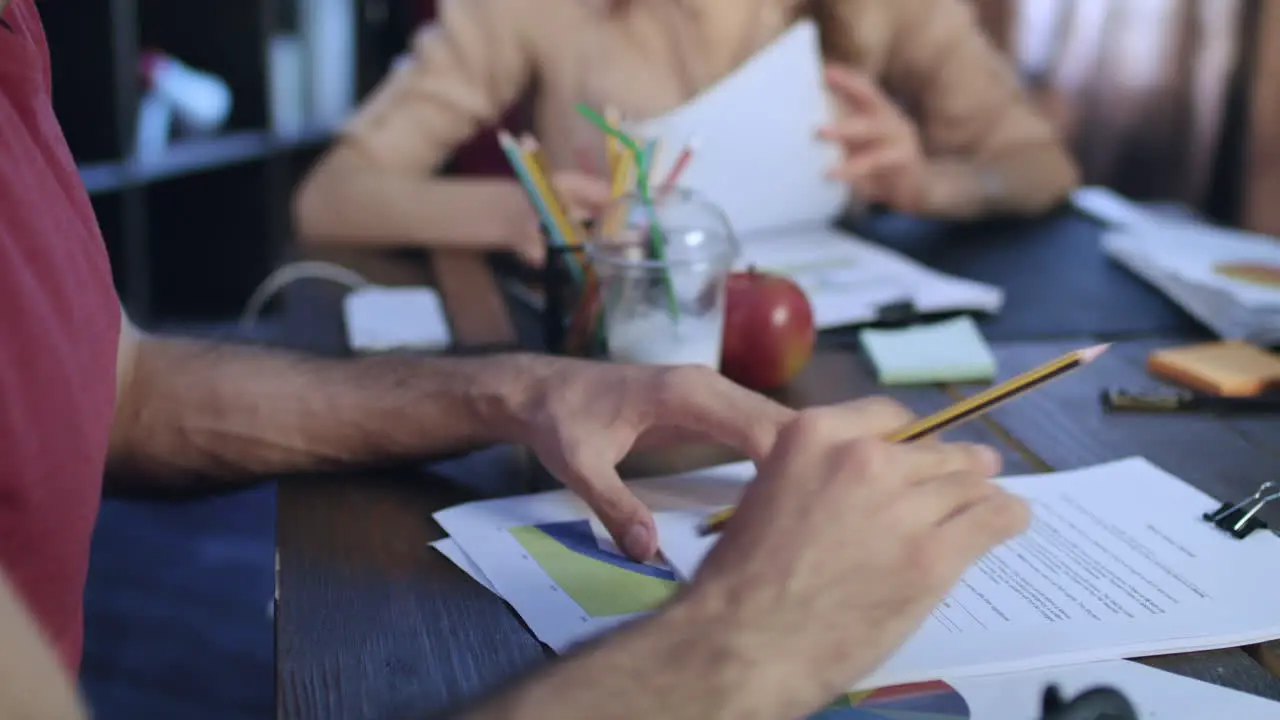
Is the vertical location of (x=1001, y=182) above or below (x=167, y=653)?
above

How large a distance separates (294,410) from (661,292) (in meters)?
0.26

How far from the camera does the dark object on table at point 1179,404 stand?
0.83 meters

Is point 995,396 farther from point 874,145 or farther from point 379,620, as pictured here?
point 874,145

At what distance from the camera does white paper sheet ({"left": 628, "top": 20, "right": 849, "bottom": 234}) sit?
3.93ft

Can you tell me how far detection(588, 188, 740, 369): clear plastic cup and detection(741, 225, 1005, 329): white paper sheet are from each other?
0.50ft

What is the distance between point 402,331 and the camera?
97 centimetres

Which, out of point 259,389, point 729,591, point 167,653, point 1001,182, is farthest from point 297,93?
point 729,591

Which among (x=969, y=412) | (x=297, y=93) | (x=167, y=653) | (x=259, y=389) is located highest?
(x=969, y=412)

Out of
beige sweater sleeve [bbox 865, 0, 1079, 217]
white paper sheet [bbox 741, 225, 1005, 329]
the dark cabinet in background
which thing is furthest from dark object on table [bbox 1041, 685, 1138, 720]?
the dark cabinet in background

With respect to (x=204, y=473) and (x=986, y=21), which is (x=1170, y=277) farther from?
(x=986, y=21)

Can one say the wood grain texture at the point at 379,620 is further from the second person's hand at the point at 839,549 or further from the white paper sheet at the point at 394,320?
the white paper sheet at the point at 394,320

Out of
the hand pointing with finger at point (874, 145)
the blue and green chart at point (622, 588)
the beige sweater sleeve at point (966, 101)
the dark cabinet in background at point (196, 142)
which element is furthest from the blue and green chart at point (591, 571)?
the dark cabinet in background at point (196, 142)

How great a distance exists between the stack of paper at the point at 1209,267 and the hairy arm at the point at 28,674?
36.0 inches

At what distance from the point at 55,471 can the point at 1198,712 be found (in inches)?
21.4
